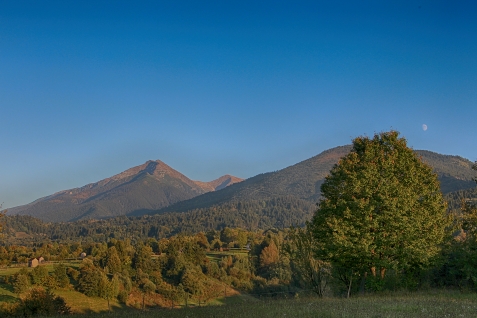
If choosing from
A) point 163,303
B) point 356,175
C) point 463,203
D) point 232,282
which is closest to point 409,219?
point 356,175

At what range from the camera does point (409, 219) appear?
27.4 m

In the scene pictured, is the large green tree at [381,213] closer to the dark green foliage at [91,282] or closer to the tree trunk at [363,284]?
the tree trunk at [363,284]

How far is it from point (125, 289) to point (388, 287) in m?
81.0

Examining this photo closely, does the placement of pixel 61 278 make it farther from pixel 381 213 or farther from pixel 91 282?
pixel 381 213

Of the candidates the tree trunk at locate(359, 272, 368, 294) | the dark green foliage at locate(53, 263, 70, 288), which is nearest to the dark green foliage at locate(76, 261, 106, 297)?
the dark green foliage at locate(53, 263, 70, 288)

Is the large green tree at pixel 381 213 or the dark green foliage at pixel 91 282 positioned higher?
the large green tree at pixel 381 213

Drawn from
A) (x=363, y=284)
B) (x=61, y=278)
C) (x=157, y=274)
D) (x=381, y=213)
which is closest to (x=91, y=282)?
(x=61, y=278)

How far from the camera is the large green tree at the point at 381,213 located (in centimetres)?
2730

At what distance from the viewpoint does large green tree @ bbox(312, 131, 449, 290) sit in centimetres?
2730

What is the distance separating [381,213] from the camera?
28.0 metres

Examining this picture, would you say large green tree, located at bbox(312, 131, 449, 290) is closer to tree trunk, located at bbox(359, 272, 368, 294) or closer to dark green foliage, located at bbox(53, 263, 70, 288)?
tree trunk, located at bbox(359, 272, 368, 294)

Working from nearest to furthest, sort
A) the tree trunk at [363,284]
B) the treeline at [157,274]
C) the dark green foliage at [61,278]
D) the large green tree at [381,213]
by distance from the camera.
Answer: the large green tree at [381,213] → the tree trunk at [363,284] → the dark green foliage at [61,278] → the treeline at [157,274]

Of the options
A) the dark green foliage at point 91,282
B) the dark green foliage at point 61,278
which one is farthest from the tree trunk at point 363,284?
the dark green foliage at point 61,278

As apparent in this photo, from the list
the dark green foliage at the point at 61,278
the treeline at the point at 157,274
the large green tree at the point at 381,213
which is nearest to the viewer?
the large green tree at the point at 381,213
